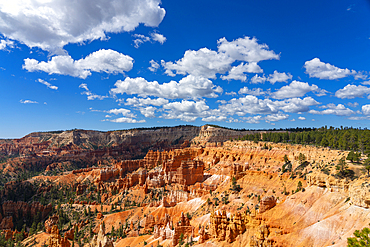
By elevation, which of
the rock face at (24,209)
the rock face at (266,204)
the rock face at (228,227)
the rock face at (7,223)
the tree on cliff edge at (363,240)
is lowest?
the rock face at (7,223)

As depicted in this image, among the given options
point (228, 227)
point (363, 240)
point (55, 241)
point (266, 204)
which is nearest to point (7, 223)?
point (55, 241)

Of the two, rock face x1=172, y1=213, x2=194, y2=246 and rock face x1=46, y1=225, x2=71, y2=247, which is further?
rock face x1=46, y1=225, x2=71, y2=247

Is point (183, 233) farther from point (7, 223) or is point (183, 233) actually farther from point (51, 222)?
point (7, 223)

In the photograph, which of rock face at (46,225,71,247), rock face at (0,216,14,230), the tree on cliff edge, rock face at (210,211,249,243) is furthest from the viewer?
rock face at (0,216,14,230)

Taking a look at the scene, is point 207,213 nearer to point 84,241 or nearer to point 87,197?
point 84,241

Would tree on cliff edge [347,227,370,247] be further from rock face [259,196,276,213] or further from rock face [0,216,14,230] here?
rock face [0,216,14,230]

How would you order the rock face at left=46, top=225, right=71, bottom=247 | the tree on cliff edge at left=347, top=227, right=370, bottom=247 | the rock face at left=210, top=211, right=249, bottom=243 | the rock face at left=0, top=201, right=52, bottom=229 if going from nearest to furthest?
1. the tree on cliff edge at left=347, top=227, right=370, bottom=247
2. the rock face at left=210, top=211, right=249, bottom=243
3. the rock face at left=46, top=225, right=71, bottom=247
4. the rock face at left=0, top=201, right=52, bottom=229

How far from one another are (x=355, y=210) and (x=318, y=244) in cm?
750

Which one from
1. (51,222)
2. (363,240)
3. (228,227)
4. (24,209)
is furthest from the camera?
(24,209)

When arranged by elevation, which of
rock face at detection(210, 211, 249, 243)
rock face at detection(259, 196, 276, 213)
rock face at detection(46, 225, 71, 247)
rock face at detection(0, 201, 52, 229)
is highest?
rock face at detection(259, 196, 276, 213)

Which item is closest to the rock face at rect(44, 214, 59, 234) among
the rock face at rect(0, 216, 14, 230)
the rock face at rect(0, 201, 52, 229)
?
the rock face at rect(0, 201, 52, 229)

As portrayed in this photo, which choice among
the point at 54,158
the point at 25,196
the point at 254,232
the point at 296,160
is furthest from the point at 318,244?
the point at 54,158

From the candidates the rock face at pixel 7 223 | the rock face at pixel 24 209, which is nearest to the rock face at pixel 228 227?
the rock face at pixel 24 209

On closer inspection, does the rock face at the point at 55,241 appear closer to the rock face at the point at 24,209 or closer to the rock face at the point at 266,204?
the rock face at the point at 24,209
